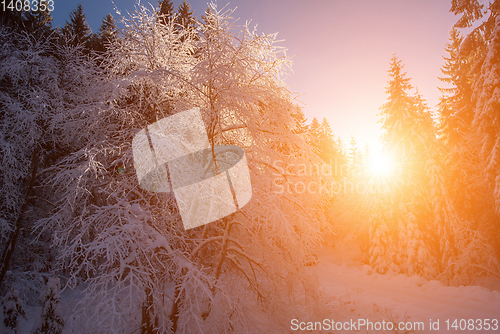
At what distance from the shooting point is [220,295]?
5820mm

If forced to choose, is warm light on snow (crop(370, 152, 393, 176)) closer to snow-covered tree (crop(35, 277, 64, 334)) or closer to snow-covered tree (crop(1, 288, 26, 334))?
snow-covered tree (crop(35, 277, 64, 334))

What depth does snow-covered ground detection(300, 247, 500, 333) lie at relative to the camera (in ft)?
→ 25.3

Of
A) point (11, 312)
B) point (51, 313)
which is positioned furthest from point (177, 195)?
point (11, 312)

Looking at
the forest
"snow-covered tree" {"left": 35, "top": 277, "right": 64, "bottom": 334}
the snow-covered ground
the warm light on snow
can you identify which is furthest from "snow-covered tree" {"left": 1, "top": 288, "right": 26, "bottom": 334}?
the warm light on snow

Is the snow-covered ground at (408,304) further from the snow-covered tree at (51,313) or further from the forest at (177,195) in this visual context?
the snow-covered tree at (51,313)

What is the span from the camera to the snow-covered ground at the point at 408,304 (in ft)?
25.3

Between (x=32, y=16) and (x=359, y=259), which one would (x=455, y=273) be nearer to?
(x=359, y=259)

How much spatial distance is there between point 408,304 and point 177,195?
10282 millimetres

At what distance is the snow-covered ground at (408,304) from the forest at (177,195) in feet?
0.59

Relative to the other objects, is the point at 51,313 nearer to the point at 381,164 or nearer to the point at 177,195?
the point at 177,195

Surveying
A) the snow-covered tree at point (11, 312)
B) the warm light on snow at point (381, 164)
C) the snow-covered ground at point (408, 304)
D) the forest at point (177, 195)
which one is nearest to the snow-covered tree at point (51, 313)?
the forest at point (177, 195)

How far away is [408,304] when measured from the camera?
9.36m

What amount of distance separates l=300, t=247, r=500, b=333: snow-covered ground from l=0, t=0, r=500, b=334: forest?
7.1 inches

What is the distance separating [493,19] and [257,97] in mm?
11357
